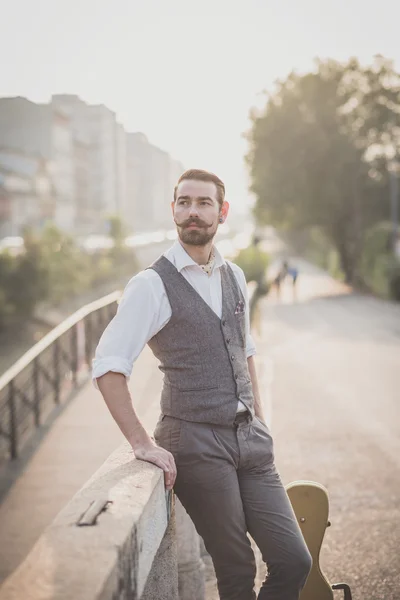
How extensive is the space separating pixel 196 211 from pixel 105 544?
1.32 meters

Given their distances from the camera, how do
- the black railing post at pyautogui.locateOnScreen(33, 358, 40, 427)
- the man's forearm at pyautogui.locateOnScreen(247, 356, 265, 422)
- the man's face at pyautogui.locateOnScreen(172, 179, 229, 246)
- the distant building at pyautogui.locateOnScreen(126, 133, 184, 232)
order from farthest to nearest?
the distant building at pyautogui.locateOnScreen(126, 133, 184, 232) < the black railing post at pyautogui.locateOnScreen(33, 358, 40, 427) < the man's forearm at pyautogui.locateOnScreen(247, 356, 265, 422) < the man's face at pyautogui.locateOnScreen(172, 179, 229, 246)

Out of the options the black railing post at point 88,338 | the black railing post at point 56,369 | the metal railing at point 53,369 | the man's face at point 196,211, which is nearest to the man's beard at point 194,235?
the man's face at point 196,211

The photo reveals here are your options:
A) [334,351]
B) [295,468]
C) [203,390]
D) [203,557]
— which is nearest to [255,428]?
[203,390]

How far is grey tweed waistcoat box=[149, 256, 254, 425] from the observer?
251cm

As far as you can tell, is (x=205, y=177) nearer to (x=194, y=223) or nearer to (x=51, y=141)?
(x=194, y=223)

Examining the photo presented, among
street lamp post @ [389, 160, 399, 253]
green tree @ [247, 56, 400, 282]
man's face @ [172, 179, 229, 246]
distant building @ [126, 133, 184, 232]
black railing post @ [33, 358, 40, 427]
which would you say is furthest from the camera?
distant building @ [126, 133, 184, 232]

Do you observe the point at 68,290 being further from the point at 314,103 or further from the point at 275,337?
the point at 275,337

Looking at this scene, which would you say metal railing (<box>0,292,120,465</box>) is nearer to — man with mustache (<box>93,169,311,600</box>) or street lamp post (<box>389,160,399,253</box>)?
man with mustache (<box>93,169,311,600</box>)

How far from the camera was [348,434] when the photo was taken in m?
7.79

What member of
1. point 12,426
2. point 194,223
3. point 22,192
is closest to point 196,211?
point 194,223

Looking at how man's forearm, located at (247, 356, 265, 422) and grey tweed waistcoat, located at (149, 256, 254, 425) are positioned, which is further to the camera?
man's forearm, located at (247, 356, 265, 422)

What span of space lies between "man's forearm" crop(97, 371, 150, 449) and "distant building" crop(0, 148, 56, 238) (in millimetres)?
Result: 53873

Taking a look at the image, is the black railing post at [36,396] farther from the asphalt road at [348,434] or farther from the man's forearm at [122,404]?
the man's forearm at [122,404]

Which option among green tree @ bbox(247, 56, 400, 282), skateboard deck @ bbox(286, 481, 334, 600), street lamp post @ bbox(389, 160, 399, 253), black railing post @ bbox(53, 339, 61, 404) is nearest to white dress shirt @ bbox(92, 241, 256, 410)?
skateboard deck @ bbox(286, 481, 334, 600)
